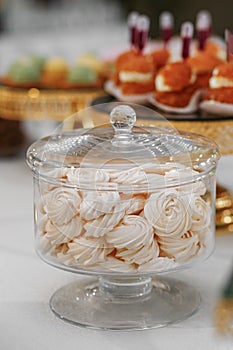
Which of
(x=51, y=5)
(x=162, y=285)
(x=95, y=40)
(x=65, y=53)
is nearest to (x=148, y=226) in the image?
(x=162, y=285)

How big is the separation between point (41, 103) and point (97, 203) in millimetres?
756

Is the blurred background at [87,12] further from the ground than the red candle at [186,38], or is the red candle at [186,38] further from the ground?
the red candle at [186,38]

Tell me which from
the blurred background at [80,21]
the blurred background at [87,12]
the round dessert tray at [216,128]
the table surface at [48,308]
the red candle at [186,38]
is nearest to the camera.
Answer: the table surface at [48,308]

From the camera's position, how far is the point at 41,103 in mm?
1646

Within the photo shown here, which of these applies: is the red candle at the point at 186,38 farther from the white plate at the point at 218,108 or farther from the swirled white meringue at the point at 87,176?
the swirled white meringue at the point at 87,176

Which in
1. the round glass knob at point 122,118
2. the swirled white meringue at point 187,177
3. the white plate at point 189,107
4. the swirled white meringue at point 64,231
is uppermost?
the round glass knob at point 122,118

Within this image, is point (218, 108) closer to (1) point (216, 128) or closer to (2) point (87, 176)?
(1) point (216, 128)

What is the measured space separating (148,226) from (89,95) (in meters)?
0.79

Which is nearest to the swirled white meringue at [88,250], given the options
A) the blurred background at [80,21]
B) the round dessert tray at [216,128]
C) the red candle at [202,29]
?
the round dessert tray at [216,128]

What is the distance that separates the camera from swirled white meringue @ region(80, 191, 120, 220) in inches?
36.2

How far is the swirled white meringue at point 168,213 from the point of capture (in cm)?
92

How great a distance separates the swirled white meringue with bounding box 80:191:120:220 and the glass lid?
21 mm

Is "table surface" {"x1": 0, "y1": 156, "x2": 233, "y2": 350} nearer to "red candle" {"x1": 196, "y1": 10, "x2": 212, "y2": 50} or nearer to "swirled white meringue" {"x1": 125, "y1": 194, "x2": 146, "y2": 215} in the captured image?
"swirled white meringue" {"x1": 125, "y1": 194, "x2": 146, "y2": 215}

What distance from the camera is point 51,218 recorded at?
0.96 m
